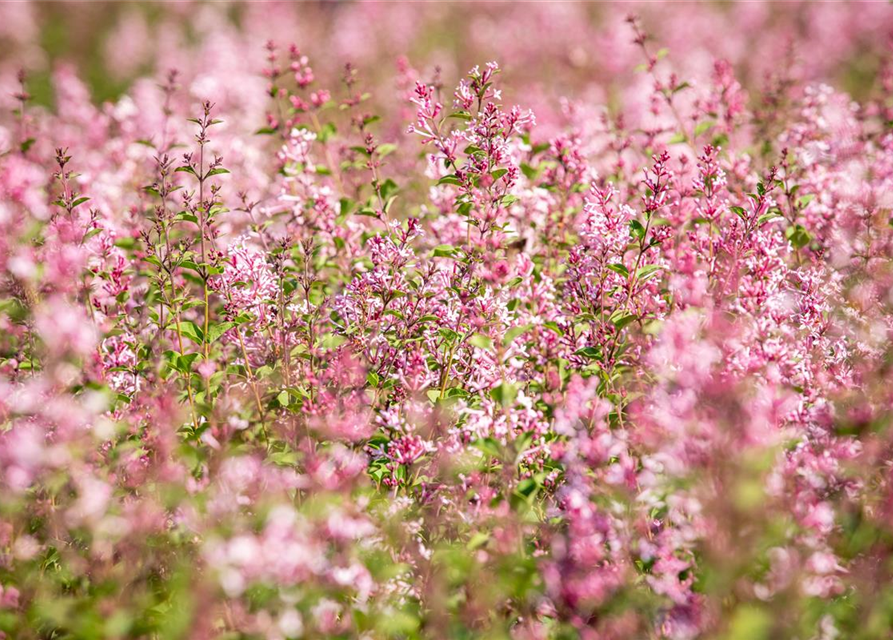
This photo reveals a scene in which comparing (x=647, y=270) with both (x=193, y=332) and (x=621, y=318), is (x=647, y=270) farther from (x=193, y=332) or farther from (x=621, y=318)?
(x=193, y=332)

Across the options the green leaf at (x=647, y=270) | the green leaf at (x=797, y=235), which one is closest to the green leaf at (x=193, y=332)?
the green leaf at (x=647, y=270)

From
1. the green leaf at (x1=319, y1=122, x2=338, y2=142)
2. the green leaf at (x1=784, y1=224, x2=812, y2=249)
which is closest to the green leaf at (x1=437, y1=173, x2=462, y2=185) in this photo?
the green leaf at (x1=319, y1=122, x2=338, y2=142)

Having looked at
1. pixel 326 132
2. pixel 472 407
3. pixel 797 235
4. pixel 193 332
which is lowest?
pixel 472 407

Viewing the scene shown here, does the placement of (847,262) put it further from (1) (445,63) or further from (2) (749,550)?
(1) (445,63)

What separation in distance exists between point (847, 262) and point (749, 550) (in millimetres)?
2417

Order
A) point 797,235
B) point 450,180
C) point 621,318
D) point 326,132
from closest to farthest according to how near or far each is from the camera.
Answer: point 621,318, point 450,180, point 797,235, point 326,132

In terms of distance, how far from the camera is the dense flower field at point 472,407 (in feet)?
7.64

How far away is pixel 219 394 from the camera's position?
3893 millimetres

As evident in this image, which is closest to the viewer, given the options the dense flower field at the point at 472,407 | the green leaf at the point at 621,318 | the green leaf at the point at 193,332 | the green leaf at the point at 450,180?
the dense flower field at the point at 472,407

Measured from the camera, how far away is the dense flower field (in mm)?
2330

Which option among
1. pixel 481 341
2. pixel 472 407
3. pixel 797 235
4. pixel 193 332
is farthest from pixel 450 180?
pixel 797 235

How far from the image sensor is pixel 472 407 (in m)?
3.09

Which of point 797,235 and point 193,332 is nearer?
point 193,332

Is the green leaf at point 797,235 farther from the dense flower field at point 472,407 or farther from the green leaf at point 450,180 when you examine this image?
the green leaf at point 450,180
